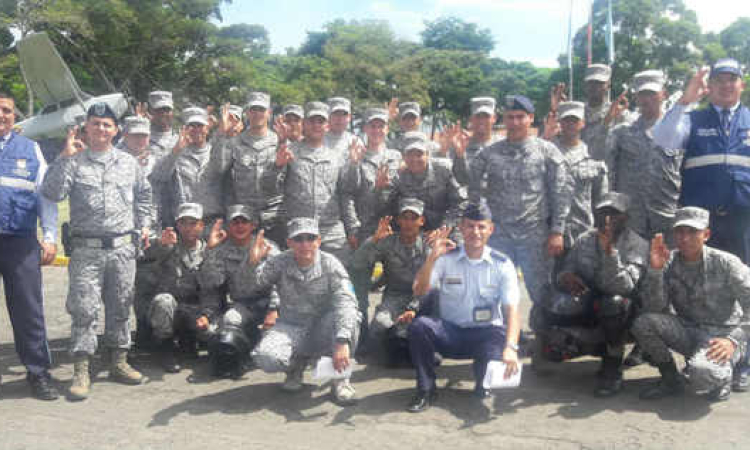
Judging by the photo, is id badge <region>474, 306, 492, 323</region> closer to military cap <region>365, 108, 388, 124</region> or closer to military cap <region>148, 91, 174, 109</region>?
military cap <region>365, 108, 388, 124</region>

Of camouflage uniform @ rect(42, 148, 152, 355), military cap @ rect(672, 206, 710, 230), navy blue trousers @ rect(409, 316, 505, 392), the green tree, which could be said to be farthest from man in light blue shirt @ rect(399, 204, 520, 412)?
the green tree

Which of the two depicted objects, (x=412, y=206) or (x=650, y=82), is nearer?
(x=412, y=206)

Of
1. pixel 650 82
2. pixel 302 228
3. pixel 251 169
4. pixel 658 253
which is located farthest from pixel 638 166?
pixel 251 169

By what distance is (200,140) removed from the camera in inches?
246

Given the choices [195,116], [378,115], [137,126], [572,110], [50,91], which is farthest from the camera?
[50,91]

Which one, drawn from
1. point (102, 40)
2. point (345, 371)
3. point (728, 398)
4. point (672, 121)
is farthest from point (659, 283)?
point (102, 40)

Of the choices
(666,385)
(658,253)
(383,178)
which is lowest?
(666,385)

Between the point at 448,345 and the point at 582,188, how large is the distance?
6.70ft

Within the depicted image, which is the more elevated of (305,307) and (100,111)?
(100,111)

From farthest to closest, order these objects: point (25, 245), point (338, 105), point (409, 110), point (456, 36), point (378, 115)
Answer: point (456, 36)
point (409, 110)
point (338, 105)
point (378, 115)
point (25, 245)

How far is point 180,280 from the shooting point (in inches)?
228

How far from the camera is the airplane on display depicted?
20562mm

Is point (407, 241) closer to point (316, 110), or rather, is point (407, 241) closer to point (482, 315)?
point (482, 315)

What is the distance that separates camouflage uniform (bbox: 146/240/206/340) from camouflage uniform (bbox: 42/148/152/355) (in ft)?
1.72
